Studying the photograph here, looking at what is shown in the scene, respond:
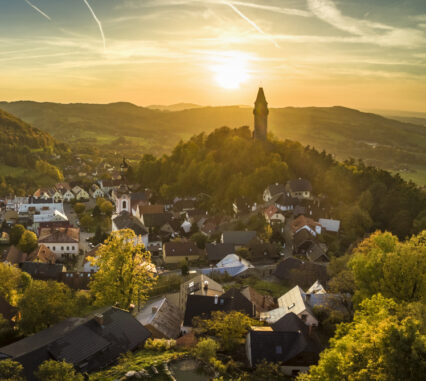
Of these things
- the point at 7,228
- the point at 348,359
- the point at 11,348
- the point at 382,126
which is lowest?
the point at 7,228

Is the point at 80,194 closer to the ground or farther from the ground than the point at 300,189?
closer to the ground

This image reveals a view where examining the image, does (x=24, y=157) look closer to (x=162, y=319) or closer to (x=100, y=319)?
(x=162, y=319)

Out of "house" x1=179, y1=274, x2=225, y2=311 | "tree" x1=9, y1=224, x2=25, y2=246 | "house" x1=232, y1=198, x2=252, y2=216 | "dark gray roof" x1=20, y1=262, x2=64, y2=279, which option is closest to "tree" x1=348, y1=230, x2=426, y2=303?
"house" x1=179, y1=274, x2=225, y2=311

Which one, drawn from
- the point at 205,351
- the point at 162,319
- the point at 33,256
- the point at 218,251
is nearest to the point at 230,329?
the point at 205,351

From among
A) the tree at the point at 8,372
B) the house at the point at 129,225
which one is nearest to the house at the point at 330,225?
the house at the point at 129,225

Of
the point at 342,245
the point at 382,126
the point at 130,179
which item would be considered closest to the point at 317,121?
the point at 382,126

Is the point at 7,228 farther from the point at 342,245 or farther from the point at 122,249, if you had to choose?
the point at 342,245

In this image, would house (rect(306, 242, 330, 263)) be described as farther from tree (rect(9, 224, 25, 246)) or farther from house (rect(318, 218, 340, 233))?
tree (rect(9, 224, 25, 246))

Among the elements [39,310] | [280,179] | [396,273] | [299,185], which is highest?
[280,179]
